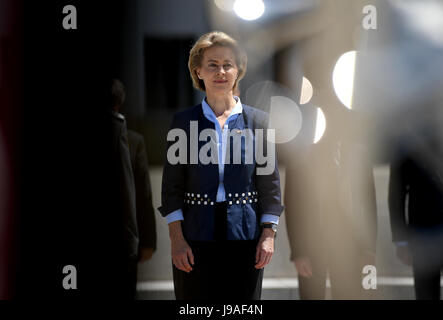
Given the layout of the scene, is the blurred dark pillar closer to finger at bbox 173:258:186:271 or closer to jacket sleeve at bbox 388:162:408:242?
finger at bbox 173:258:186:271

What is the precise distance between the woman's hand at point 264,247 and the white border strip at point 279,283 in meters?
0.63

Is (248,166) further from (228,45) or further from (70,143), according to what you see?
(70,143)

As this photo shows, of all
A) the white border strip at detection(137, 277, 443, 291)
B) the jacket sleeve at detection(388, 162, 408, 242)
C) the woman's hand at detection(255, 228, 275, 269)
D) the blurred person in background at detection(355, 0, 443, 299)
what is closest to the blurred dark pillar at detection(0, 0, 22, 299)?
the white border strip at detection(137, 277, 443, 291)

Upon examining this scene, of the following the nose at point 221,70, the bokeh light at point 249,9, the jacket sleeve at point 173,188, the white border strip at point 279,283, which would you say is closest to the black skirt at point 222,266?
the jacket sleeve at point 173,188

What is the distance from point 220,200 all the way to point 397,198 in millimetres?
1161

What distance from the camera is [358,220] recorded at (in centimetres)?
317

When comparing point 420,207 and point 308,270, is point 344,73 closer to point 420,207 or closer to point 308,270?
point 420,207

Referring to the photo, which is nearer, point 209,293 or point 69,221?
point 209,293

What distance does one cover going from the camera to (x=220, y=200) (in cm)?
257

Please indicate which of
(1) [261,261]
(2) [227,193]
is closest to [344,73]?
(2) [227,193]

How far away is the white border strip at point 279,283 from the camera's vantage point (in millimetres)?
3100

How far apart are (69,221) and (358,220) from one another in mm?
1593

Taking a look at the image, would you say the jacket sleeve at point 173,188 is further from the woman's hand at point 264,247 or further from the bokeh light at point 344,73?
the bokeh light at point 344,73
